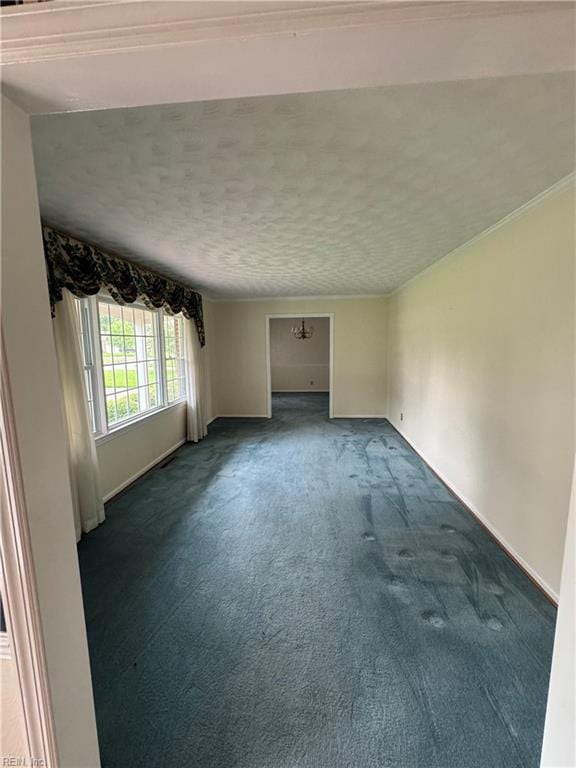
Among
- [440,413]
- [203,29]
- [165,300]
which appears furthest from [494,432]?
A: [165,300]

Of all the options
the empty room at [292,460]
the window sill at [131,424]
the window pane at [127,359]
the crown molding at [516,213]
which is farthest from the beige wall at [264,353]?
the crown molding at [516,213]

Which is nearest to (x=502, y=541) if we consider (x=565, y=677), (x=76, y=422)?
(x=565, y=677)

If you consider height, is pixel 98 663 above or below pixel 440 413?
below

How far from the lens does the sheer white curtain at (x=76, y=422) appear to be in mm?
2516

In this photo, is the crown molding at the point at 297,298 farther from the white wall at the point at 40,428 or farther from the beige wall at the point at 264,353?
the white wall at the point at 40,428

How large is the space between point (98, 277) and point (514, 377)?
3241mm

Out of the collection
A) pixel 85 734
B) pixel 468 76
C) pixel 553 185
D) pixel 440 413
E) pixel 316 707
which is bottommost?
pixel 316 707

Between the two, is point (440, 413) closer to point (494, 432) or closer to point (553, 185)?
point (494, 432)

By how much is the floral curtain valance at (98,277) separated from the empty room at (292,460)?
3 cm

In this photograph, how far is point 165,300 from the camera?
4121mm

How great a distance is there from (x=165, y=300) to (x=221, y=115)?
3.12 meters

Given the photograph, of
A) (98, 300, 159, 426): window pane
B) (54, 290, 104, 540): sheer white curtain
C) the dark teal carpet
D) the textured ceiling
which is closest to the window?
(98, 300, 159, 426): window pane

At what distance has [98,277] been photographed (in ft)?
9.18

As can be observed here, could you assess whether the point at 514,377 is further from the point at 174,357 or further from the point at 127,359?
the point at 174,357
